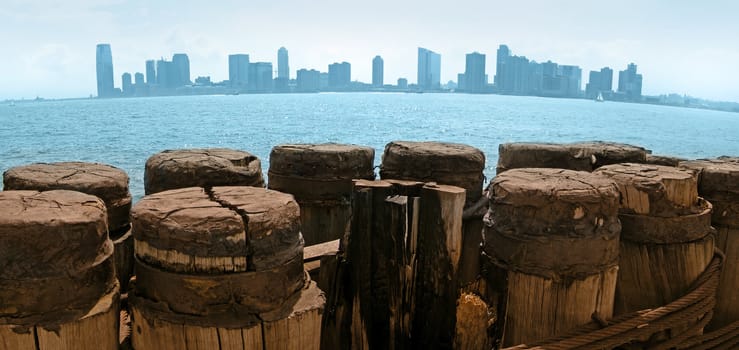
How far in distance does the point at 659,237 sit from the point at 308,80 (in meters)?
192

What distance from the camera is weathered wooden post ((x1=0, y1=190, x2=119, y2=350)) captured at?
6.26 feet

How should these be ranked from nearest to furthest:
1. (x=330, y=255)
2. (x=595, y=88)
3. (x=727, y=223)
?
(x=330, y=255)
(x=727, y=223)
(x=595, y=88)

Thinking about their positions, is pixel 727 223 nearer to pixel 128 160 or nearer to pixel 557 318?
pixel 557 318

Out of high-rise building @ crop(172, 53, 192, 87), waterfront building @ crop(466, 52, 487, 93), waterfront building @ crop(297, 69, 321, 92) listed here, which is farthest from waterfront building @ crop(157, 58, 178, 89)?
waterfront building @ crop(466, 52, 487, 93)

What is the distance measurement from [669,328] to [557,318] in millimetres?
635

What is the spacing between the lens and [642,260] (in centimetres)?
310

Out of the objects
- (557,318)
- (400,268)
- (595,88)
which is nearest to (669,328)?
(557,318)

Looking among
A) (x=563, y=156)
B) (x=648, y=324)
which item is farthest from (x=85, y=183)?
(x=563, y=156)

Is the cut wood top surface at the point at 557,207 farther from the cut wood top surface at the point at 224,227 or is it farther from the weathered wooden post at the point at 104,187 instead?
the weathered wooden post at the point at 104,187

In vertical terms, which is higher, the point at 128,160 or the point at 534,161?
the point at 534,161

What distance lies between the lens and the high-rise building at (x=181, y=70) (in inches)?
6998

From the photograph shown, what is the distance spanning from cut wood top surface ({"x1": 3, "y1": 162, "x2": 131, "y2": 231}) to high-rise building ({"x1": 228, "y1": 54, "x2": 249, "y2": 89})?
609 feet

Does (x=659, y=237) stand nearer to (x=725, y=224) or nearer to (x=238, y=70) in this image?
(x=725, y=224)

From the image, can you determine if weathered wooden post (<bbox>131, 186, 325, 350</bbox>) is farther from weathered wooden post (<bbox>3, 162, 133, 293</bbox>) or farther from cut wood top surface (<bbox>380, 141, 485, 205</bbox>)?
cut wood top surface (<bbox>380, 141, 485, 205</bbox>)
